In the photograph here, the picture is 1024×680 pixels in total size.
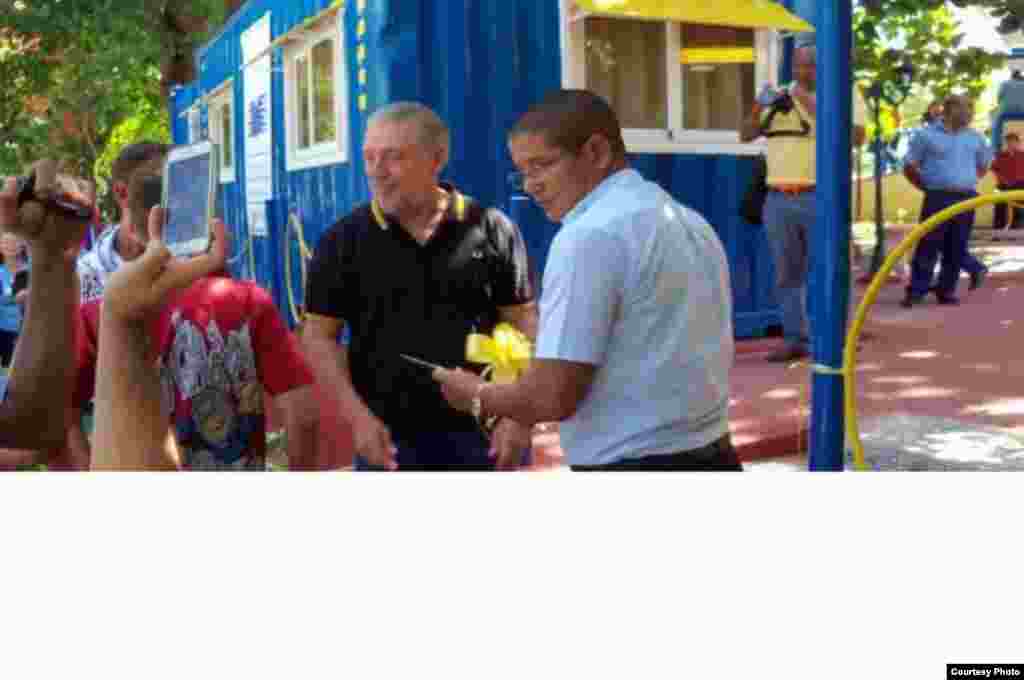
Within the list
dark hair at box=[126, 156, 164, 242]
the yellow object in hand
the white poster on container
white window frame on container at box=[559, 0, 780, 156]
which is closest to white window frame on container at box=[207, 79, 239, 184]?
the white poster on container

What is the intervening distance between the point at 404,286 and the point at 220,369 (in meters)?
0.48

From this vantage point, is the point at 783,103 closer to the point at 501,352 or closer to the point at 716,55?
the point at 716,55

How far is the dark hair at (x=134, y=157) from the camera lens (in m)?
2.18

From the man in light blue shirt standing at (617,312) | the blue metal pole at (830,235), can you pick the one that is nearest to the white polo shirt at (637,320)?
the man in light blue shirt standing at (617,312)

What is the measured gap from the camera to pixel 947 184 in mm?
5691

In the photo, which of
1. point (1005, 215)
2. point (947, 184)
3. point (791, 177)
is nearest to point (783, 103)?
point (791, 177)

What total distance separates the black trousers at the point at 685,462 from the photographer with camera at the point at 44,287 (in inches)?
30.5

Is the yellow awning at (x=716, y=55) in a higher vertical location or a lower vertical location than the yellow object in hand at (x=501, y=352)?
higher

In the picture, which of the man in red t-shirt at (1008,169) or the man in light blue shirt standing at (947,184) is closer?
the man in red t-shirt at (1008,169)

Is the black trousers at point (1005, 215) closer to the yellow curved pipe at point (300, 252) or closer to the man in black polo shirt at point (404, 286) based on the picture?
the man in black polo shirt at point (404, 286)

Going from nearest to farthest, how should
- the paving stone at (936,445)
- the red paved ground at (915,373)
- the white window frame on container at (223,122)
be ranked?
the red paved ground at (915,373), the paving stone at (936,445), the white window frame on container at (223,122)
